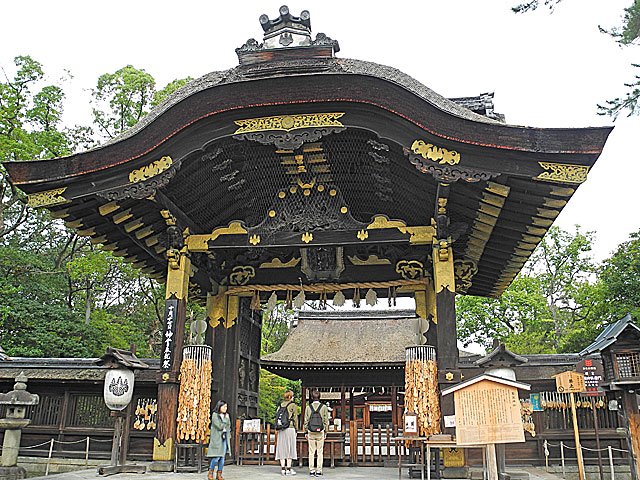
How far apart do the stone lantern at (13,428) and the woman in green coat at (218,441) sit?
3006mm

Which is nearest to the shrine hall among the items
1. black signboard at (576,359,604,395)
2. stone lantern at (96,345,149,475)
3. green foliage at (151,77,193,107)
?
stone lantern at (96,345,149,475)

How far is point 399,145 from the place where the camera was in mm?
7398

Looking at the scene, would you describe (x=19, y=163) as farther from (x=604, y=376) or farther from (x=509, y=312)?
(x=509, y=312)

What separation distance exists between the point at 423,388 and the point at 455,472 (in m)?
1.22

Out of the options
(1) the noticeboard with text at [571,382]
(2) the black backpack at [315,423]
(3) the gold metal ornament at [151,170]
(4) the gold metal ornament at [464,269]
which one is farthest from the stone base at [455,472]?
(3) the gold metal ornament at [151,170]

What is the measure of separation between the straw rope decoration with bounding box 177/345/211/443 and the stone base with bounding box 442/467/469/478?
12.4 feet

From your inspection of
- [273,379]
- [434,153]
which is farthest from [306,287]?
[273,379]

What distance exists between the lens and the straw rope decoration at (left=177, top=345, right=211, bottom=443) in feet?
26.8

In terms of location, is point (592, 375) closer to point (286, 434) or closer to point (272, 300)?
point (286, 434)

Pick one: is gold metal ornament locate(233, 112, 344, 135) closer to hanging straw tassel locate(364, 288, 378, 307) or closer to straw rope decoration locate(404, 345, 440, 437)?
straw rope decoration locate(404, 345, 440, 437)

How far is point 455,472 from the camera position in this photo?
7.47 meters

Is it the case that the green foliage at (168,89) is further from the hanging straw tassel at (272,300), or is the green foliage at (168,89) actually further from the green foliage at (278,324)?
the green foliage at (278,324)

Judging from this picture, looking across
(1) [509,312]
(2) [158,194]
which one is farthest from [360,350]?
(2) [158,194]

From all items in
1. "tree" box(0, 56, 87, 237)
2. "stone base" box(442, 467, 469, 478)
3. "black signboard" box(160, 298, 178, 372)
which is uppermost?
"tree" box(0, 56, 87, 237)
